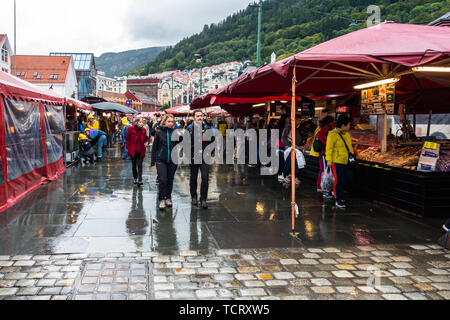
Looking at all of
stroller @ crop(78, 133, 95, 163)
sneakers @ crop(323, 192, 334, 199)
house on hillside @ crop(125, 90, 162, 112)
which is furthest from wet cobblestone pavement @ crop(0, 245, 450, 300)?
house on hillside @ crop(125, 90, 162, 112)

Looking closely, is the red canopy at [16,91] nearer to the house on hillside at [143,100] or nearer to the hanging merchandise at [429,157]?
the hanging merchandise at [429,157]

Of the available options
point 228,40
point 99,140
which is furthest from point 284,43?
point 99,140

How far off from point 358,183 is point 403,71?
262 cm

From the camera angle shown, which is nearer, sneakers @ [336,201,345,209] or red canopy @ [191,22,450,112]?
red canopy @ [191,22,450,112]

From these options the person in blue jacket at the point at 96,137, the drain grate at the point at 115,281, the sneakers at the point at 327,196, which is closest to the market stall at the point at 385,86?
the sneakers at the point at 327,196

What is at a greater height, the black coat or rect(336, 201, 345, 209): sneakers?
the black coat

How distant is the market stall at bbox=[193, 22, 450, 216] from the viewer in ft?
17.0

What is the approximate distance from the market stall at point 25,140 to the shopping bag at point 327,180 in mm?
6646

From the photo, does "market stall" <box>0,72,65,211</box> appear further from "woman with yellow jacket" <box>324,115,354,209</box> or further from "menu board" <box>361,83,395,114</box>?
"menu board" <box>361,83,395,114</box>

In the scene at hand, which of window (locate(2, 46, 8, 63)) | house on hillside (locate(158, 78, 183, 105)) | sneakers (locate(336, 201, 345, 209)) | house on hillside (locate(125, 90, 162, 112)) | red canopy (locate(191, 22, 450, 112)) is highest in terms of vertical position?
house on hillside (locate(158, 78, 183, 105))

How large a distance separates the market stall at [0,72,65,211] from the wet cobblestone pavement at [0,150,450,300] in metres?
0.50

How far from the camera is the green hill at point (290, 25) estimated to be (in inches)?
2739

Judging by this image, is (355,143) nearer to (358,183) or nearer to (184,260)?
(358,183)

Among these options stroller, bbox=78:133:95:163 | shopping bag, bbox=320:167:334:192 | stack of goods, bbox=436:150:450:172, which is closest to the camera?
stack of goods, bbox=436:150:450:172
